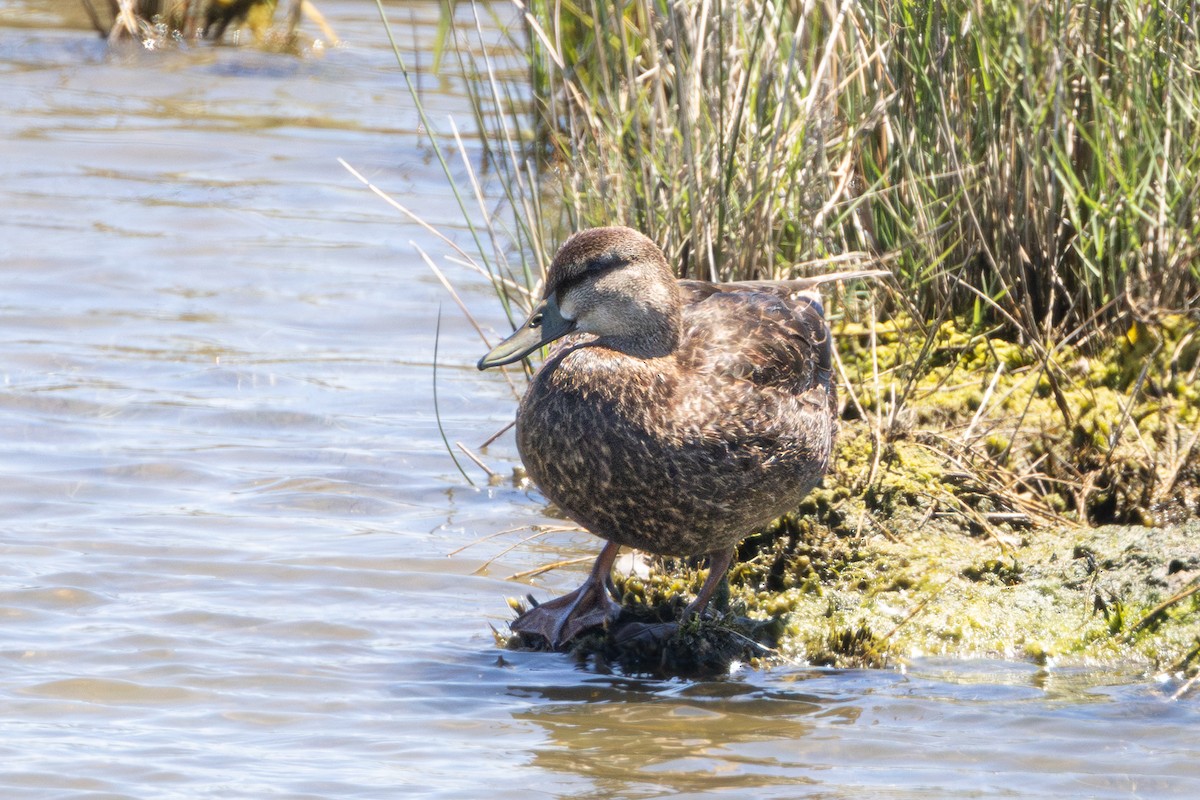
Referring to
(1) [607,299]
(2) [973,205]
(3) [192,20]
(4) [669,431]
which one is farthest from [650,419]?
(3) [192,20]

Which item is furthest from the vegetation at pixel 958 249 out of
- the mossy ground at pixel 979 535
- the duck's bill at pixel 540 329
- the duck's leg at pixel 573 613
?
the duck's bill at pixel 540 329

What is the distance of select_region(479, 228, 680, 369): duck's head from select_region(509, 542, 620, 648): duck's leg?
0.65 meters

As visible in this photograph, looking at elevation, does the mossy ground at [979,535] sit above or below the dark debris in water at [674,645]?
above

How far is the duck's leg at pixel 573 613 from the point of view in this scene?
15.4 ft

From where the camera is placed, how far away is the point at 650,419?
4.51 m

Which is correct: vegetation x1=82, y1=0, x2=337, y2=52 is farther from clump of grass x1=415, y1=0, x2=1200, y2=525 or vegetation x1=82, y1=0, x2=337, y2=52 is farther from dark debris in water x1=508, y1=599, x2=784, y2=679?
dark debris in water x1=508, y1=599, x2=784, y2=679

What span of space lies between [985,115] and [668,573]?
200 centimetres

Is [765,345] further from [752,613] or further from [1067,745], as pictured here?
[1067,745]

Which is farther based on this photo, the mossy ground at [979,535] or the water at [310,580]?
the mossy ground at [979,535]

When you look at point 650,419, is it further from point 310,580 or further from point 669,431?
point 310,580

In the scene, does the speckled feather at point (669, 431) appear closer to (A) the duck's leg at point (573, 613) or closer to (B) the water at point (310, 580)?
(A) the duck's leg at point (573, 613)

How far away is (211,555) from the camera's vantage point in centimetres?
538

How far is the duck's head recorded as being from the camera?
466cm

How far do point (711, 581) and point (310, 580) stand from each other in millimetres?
1390
